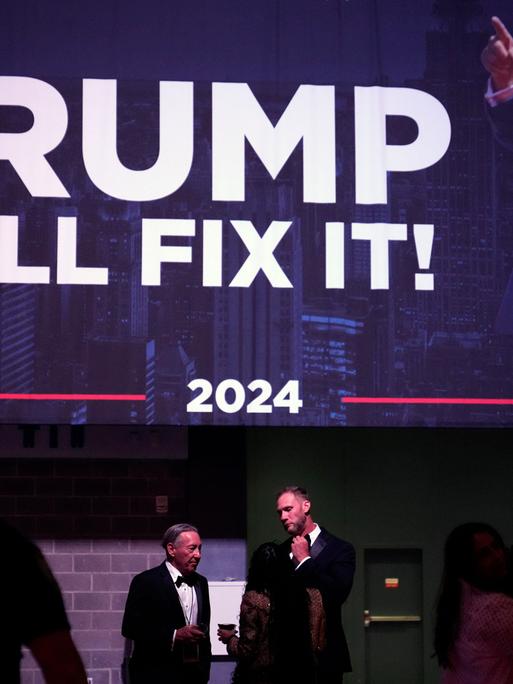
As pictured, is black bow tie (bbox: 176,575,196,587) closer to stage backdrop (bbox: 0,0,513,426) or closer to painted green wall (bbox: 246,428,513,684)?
stage backdrop (bbox: 0,0,513,426)

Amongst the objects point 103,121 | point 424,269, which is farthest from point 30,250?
point 424,269

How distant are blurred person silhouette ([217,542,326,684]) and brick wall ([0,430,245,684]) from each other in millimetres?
3270

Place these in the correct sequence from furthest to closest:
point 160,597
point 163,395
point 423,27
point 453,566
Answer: point 423,27 < point 163,395 < point 160,597 < point 453,566

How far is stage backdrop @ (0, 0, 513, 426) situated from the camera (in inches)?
358

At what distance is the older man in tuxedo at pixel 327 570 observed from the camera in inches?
297

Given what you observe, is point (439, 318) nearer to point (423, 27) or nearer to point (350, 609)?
point (423, 27)

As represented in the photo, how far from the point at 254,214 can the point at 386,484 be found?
3117mm

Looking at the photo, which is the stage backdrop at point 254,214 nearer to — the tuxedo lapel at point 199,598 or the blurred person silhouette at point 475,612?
the tuxedo lapel at point 199,598

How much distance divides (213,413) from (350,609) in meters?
3.01

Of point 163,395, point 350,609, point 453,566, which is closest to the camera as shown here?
point 453,566

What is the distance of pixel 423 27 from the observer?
9.79 meters

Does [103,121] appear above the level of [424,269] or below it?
above

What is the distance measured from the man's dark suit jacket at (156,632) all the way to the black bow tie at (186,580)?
67mm

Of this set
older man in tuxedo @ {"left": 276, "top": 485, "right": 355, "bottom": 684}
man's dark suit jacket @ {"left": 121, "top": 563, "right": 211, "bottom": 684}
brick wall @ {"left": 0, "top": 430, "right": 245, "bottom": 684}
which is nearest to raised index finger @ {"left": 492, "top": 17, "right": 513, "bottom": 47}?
brick wall @ {"left": 0, "top": 430, "right": 245, "bottom": 684}
